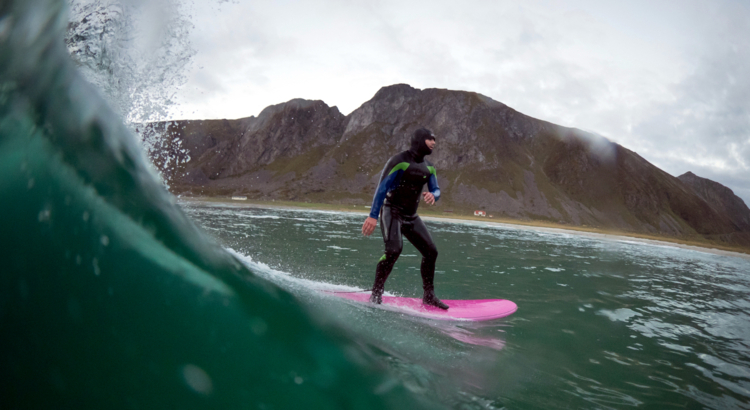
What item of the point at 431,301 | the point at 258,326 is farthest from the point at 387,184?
the point at 258,326

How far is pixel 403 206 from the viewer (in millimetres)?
6449

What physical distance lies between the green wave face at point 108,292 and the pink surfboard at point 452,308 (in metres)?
4.53

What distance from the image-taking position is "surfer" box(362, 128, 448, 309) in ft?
20.5

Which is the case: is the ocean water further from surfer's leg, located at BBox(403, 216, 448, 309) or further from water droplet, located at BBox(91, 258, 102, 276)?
surfer's leg, located at BBox(403, 216, 448, 309)

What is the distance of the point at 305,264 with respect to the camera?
1016 centimetres

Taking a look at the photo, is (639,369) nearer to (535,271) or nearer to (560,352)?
(560,352)

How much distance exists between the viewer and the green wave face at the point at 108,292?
44.2 inches

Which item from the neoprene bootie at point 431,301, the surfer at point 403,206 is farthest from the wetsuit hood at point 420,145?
the neoprene bootie at point 431,301

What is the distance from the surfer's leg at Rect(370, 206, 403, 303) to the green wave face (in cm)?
448

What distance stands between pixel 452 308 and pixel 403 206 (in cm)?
204

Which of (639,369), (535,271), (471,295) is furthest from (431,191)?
(535,271)

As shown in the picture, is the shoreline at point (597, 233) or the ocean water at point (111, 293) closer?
the ocean water at point (111, 293)

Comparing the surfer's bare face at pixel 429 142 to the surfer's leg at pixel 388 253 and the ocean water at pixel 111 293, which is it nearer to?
the surfer's leg at pixel 388 253

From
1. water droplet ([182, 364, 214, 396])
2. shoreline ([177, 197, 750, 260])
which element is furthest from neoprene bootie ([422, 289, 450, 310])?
shoreline ([177, 197, 750, 260])
